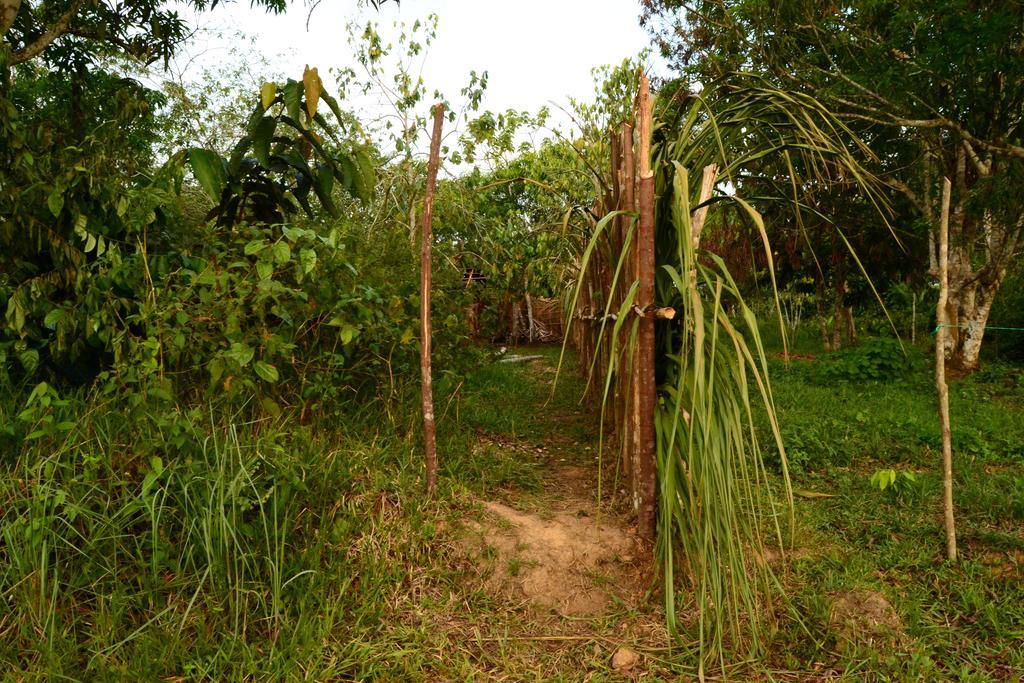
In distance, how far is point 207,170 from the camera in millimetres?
2938

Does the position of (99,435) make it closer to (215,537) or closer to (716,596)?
(215,537)

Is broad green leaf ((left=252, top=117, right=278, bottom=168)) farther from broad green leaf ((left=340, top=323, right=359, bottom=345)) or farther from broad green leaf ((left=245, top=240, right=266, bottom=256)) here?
broad green leaf ((left=340, top=323, right=359, bottom=345))

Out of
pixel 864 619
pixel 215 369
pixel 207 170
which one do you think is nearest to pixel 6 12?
pixel 207 170

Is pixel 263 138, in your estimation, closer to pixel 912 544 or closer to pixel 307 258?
pixel 307 258

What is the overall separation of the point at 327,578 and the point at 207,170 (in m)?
1.70

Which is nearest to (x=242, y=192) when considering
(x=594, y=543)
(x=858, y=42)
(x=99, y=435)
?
(x=99, y=435)

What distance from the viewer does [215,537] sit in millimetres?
2227

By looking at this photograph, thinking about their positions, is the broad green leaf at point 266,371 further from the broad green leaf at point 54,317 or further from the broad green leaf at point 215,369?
the broad green leaf at point 54,317

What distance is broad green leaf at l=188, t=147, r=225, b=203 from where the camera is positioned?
291 cm

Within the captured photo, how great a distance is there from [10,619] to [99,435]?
617 mm

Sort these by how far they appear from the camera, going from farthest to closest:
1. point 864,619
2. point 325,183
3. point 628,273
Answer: point 325,183 < point 628,273 < point 864,619

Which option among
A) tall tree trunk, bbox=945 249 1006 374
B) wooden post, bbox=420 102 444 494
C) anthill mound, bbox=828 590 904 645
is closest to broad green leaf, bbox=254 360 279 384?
wooden post, bbox=420 102 444 494

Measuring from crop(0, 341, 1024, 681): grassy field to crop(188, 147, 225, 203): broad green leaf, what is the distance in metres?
0.94

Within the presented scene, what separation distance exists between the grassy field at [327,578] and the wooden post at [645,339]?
26 cm
